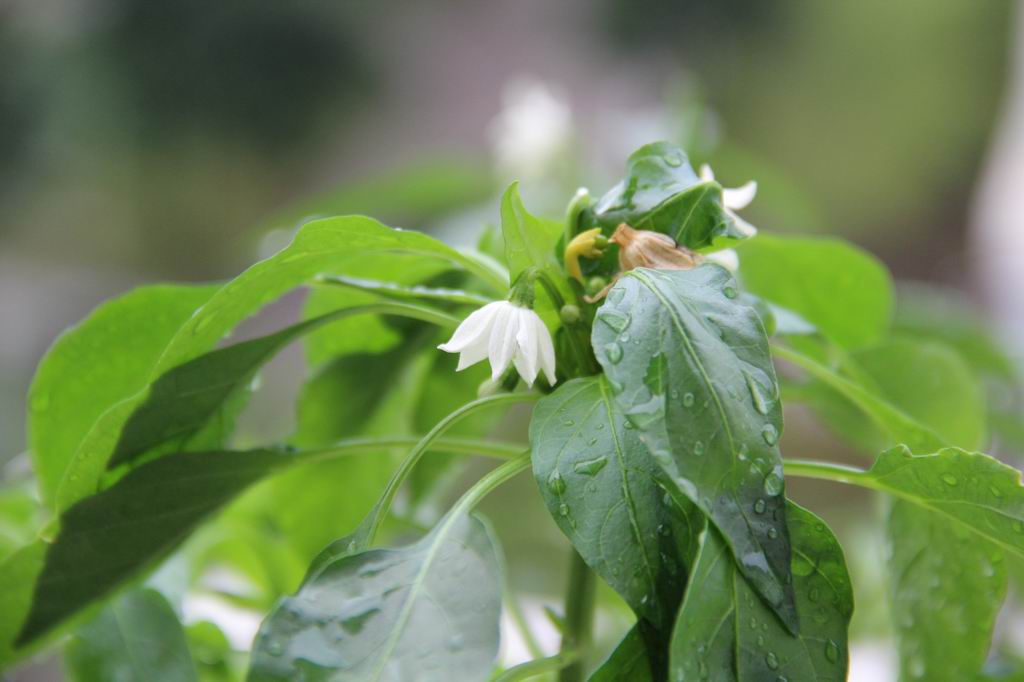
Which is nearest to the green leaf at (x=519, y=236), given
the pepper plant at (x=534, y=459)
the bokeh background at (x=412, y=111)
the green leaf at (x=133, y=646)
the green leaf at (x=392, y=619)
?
the pepper plant at (x=534, y=459)

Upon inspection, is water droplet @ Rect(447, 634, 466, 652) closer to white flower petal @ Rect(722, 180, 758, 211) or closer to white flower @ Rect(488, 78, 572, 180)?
white flower petal @ Rect(722, 180, 758, 211)

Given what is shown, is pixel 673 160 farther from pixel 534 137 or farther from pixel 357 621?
pixel 534 137

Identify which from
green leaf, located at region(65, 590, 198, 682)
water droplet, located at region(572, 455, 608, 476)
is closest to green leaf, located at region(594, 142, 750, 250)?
water droplet, located at region(572, 455, 608, 476)

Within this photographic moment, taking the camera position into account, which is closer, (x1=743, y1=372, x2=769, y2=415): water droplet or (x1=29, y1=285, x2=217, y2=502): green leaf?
(x1=743, y1=372, x2=769, y2=415): water droplet

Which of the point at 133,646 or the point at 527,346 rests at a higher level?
the point at 527,346

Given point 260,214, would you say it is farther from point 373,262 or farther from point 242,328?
point 373,262

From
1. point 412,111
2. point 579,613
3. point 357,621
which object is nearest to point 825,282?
point 579,613

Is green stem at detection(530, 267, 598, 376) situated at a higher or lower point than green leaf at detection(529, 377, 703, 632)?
higher
